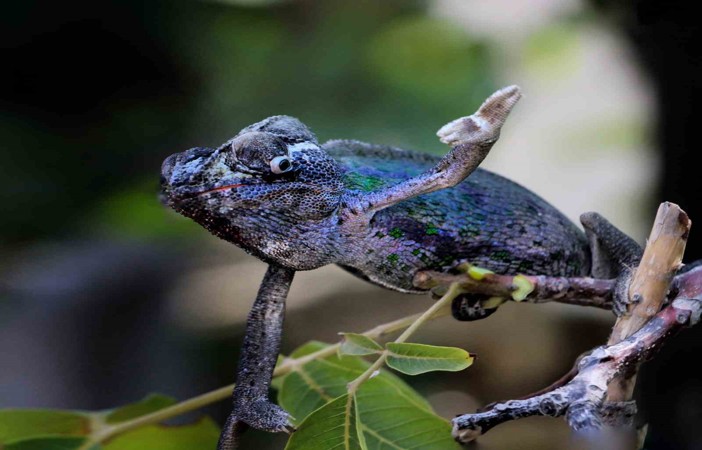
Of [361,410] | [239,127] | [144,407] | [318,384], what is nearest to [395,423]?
[361,410]

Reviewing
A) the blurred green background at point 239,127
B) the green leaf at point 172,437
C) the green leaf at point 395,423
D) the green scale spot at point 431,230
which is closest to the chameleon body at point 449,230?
the green scale spot at point 431,230

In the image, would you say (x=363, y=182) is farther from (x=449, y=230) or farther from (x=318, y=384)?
(x=318, y=384)

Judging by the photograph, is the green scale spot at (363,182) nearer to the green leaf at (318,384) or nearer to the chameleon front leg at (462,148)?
the chameleon front leg at (462,148)

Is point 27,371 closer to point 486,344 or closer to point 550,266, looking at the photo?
point 486,344

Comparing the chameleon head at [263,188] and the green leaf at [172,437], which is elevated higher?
the chameleon head at [263,188]

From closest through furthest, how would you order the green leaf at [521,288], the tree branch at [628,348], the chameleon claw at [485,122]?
the tree branch at [628,348]
the chameleon claw at [485,122]
the green leaf at [521,288]

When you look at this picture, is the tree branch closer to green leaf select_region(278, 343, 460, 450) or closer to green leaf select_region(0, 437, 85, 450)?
green leaf select_region(278, 343, 460, 450)

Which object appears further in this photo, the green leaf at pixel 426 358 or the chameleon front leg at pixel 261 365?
the chameleon front leg at pixel 261 365

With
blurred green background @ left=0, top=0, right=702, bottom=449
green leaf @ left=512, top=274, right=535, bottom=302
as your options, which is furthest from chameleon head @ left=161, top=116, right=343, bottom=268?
blurred green background @ left=0, top=0, right=702, bottom=449
